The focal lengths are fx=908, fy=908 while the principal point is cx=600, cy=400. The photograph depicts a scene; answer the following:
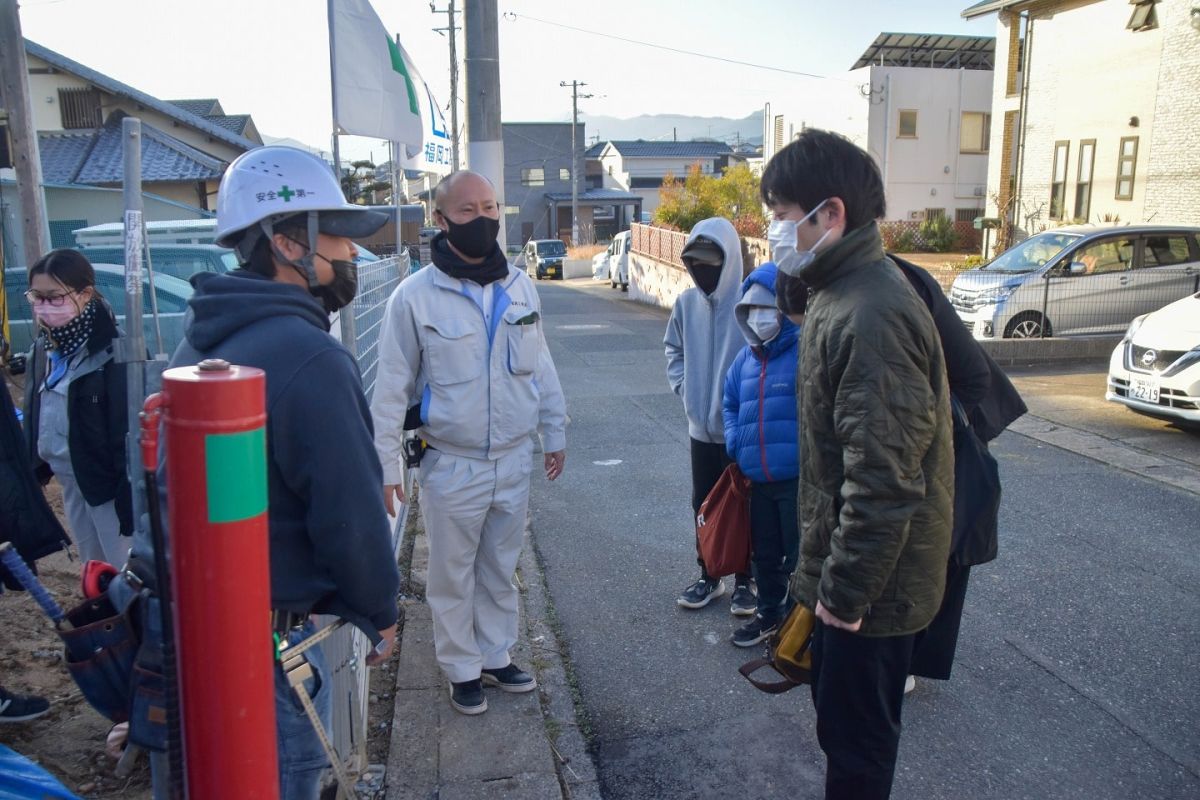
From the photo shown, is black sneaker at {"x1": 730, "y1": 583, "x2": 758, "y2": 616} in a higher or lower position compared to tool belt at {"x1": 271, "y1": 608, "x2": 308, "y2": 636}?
lower

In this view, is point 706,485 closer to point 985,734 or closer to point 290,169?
point 985,734

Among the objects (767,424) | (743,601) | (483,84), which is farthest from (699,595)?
(483,84)

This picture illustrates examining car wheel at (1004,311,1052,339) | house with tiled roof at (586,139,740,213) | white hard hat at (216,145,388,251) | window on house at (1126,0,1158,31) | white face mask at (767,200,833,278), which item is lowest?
car wheel at (1004,311,1052,339)

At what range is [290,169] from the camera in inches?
86.3

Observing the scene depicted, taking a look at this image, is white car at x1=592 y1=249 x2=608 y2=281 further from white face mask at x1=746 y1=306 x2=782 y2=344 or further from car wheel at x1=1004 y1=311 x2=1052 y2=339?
white face mask at x1=746 y1=306 x2=782 y2=344

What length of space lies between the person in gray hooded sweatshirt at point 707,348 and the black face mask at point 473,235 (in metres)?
1.11

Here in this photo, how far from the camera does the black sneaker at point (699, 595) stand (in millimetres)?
4672

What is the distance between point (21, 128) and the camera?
8461 mm

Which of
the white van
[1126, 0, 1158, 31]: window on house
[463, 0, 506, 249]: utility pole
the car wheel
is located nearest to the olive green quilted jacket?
[463, 0, 506, 249]: utility pole

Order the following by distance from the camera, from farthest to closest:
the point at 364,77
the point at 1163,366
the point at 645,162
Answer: the point at 645,162
the point at 1163,366
the point at 364,77

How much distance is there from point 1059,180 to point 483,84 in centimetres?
2027

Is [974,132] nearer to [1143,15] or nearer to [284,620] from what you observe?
[1143,15]

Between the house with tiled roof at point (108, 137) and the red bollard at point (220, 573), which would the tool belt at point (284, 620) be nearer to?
the red bollard at point (220, 573)

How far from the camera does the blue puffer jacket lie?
3818 mm
